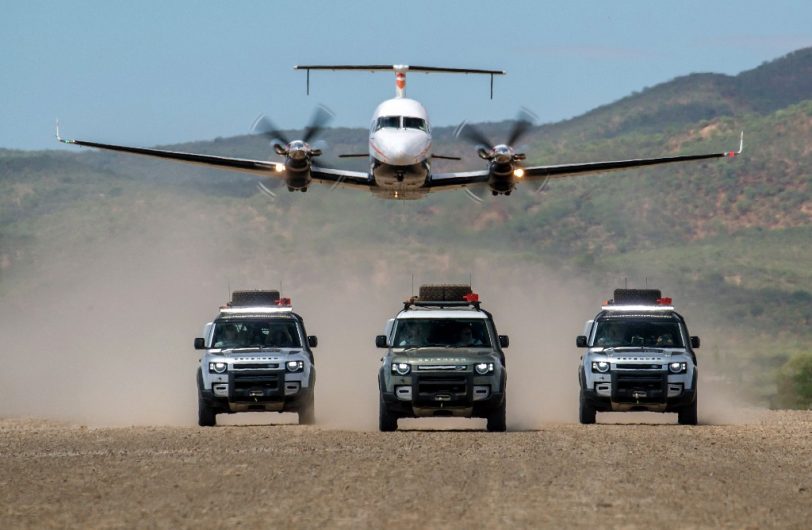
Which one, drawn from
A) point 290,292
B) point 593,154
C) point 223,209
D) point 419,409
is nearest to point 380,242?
point 290,292

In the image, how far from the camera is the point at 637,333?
100 feet

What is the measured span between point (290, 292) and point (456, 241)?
83.6ft

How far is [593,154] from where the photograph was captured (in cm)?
17025

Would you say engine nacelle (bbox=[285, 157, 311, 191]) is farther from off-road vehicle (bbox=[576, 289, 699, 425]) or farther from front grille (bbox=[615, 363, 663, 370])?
front grille (bbox=[615, 363, 663, 370])

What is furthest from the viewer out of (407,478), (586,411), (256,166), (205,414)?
(256,166)

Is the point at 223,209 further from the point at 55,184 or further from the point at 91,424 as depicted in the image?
the point at 91,424

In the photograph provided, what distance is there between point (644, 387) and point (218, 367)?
7528 mm

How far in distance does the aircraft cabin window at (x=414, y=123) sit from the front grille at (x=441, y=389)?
15.9 metres

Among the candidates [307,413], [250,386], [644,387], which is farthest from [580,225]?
[250,386]

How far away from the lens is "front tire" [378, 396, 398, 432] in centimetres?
2748

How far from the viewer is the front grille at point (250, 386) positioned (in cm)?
2909

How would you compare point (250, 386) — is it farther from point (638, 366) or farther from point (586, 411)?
point (638, 366)

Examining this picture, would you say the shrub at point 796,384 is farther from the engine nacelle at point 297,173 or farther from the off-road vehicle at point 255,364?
the off-road vehicle at point 255,364

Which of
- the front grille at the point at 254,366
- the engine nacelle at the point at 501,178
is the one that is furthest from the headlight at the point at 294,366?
the engine nacelle at the point at 501,178
